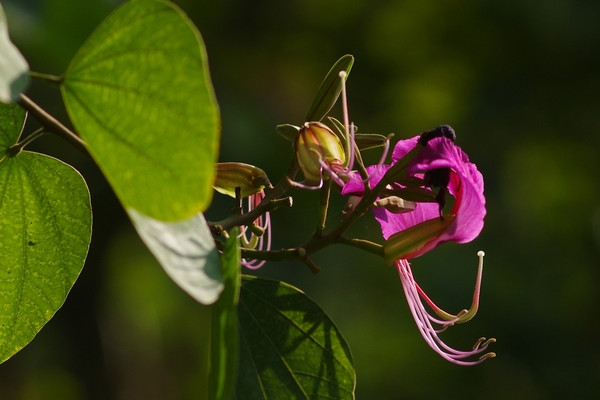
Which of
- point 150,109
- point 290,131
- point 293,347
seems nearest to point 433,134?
point 290,131

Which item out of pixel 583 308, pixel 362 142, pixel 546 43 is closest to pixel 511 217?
pixel 583 308

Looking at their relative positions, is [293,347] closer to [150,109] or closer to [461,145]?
[150,109]

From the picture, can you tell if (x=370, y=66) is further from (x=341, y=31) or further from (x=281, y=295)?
(x=281, y=295)

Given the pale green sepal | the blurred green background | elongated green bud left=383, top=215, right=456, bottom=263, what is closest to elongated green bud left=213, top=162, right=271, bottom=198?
the pale green sepal

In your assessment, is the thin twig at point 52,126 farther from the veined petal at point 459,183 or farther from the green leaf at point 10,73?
the veined petal at point 459,183

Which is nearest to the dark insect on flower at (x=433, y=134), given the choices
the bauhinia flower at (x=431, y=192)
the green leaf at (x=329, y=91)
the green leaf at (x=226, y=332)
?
the bauhinia flower at (x=431, y=192)

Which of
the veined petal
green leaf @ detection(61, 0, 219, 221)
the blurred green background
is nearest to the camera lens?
green leaf @ detection(61, 0, 219, 221)

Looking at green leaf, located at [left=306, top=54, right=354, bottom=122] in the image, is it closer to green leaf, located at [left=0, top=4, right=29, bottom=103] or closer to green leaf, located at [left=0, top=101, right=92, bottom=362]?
green leaf, located at [left=0, top=101, right=92, bottom=362]
